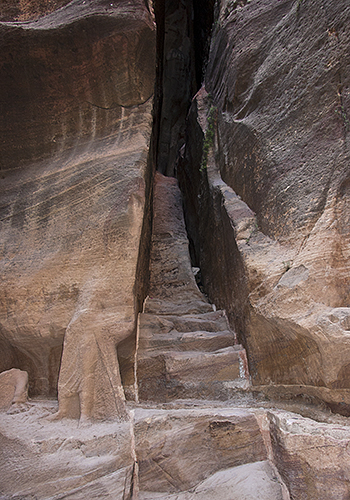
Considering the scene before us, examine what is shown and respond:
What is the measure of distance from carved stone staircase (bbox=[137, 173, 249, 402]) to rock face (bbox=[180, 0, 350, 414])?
0.27m

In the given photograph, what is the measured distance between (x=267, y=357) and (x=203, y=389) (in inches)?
36.4

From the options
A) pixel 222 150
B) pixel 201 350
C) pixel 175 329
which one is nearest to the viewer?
pixel 201 350

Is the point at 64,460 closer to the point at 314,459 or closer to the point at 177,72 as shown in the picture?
the point at 314,459

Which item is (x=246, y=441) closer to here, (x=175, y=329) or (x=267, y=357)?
(x=267, y=357)

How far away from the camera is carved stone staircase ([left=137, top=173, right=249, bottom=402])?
4332 mm

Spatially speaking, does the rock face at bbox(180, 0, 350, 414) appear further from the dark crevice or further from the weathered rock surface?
the dark crevice

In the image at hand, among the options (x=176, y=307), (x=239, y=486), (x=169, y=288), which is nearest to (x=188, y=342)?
(x=176, y=307)

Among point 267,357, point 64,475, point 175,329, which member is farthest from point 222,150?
point 64,475

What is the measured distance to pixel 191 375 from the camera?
4.42 metres

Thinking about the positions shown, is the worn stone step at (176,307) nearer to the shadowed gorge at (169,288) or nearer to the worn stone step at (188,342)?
the shadowed gorge at (169,288)

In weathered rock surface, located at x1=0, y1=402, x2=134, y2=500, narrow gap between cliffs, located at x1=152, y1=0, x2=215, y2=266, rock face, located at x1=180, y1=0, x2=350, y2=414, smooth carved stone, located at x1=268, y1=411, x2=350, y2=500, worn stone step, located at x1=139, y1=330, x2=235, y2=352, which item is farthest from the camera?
narrow gap between cliffs, located at x1=152, y1=0, x2=215, y2=266

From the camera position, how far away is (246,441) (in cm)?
308

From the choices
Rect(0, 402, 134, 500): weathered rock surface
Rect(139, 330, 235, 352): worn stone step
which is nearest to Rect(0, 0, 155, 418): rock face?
Rect(0, 402, 134, 500): weathered rock surface

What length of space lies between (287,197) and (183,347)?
2557 mm
